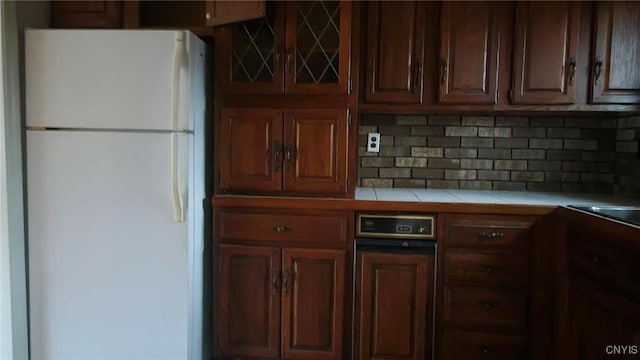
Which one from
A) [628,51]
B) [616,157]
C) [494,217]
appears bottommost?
[494,217]

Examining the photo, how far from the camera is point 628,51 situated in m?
2.01

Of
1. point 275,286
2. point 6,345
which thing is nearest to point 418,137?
point 275,286

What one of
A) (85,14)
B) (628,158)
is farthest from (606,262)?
(85,14)

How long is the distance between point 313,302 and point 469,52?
147 cm

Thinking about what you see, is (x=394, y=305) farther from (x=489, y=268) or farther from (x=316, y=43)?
(x=316, y=43)

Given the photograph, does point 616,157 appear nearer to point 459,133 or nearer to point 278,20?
point 459,133

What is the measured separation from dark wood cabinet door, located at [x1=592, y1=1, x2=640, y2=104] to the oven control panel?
1.12m

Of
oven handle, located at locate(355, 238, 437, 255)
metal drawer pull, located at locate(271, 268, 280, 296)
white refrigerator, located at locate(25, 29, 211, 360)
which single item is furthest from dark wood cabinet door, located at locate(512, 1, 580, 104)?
white refrigerator, located at locate(25, 29, 211, 360)

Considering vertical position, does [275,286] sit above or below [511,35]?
below

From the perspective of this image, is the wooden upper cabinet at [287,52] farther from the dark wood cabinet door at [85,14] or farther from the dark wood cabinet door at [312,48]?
the dark wood cabinet door at [85,14]

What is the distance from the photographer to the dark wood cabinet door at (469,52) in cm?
203

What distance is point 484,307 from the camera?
73.8 inches

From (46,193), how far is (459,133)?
217 cm

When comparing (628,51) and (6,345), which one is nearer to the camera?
(6,345)
